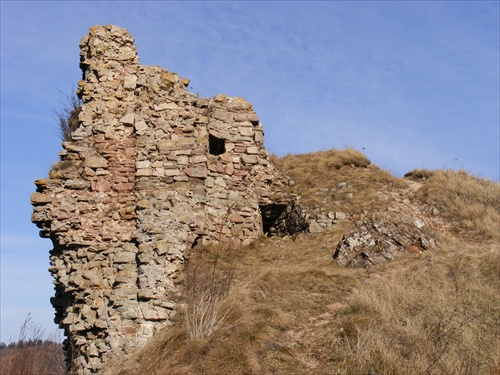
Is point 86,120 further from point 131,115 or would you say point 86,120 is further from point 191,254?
point 191,254

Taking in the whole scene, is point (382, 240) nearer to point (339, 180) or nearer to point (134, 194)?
point (339, 180)

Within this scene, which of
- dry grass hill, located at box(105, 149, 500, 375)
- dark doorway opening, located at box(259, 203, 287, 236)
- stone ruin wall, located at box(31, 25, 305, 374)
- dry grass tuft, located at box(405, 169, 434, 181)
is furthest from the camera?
dry grass tuft, located at box(405, 169, 434, 181)

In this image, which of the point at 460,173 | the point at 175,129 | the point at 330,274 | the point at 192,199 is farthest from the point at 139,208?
the point at 460,173

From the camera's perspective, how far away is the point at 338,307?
924 cm

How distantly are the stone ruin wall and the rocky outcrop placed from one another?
79.6 inches

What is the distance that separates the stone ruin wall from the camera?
9836mm

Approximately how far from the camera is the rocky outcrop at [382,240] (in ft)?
36.2

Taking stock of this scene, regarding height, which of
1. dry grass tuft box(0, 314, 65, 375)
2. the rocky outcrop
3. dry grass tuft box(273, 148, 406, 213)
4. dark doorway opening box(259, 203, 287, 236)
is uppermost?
dry grass tuft box(273, 148, 406, 213)

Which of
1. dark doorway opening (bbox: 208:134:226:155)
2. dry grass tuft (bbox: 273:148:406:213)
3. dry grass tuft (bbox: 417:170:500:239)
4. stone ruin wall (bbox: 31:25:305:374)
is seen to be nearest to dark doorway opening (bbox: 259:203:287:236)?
stone ruin wall (bbox: 31:25:305:374)

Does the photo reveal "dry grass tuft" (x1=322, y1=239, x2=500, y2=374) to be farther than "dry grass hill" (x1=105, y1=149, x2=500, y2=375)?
No

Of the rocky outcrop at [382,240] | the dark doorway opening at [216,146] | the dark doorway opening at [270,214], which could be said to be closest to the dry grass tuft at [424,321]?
the rocky outcrop at [382,240]

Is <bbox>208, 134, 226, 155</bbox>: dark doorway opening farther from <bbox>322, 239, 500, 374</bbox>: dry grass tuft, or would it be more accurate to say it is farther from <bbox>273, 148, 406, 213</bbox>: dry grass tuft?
<bbox>322, 239, 500, 374</bbox>: dry grass tuft

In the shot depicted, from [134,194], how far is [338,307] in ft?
13.7

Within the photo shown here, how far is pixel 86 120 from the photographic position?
36.6ft
